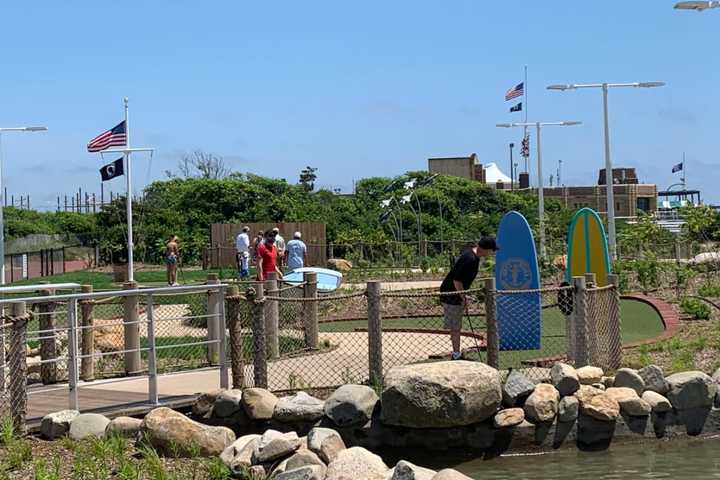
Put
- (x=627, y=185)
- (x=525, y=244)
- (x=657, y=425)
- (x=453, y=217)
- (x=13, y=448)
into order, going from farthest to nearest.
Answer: (x=627, y=185), (x=453, y=217), (x=525, y=244), (x=657, y=425), (x=13, y=448)

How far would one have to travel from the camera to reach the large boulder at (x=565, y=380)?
35.6 feet

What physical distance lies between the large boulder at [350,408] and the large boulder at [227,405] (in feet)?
2.97

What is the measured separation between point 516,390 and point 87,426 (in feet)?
13.4

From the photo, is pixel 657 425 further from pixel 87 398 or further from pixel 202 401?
pixel 87 398

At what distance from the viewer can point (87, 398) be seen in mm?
11453

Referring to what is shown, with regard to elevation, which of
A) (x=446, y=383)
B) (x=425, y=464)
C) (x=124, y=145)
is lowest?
(x=425, y=464)

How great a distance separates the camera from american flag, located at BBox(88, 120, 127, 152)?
3562cm

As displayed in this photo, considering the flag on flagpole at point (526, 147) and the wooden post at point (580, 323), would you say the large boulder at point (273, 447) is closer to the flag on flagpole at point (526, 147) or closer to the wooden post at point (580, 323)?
the wooden post at point (580, 323)

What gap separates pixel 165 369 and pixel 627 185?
84.4 metres

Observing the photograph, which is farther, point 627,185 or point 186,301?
point 627,185

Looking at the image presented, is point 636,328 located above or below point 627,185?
below

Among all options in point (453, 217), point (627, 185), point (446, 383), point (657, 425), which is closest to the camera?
point (446, 383)

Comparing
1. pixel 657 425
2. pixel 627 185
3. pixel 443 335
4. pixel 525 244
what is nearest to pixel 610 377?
pixel 657 425

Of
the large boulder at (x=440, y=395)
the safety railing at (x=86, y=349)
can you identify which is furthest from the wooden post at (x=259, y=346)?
the large boulder at (x=440, y=395)
